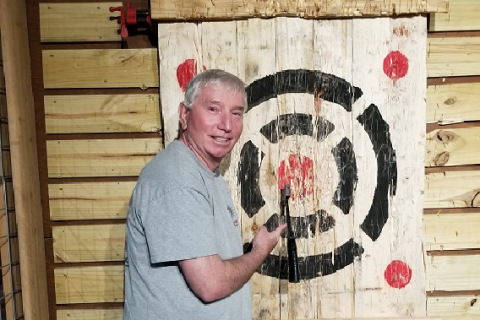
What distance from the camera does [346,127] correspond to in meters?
2.37

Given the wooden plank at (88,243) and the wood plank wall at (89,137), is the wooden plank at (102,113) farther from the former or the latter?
the wooden plank at (88,243)

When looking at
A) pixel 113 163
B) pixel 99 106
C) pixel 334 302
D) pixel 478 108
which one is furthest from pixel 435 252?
pixel 99 106

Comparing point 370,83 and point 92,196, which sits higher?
point 370,83

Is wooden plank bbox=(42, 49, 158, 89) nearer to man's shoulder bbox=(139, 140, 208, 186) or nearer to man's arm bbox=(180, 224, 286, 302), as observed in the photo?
man's shoulder bbox=(139, 140, 208, 186)

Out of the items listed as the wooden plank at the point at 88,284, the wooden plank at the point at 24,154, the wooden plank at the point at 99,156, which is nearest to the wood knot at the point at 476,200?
the wooden plank at the point at 99,156

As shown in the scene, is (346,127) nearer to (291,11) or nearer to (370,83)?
(370,83)

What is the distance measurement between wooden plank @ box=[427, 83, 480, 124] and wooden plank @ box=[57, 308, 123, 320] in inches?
81.3

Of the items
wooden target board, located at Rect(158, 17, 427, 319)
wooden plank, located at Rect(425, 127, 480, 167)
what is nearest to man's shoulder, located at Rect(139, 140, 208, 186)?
wooden target board, located at Rect(158, 17, 427, 319)

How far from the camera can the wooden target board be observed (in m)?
2.31

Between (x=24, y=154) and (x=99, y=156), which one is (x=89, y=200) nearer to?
(x=99, y=156)

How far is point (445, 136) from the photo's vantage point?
2.44m

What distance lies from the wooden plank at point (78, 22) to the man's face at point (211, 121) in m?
0.91

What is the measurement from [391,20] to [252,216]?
4.22ft

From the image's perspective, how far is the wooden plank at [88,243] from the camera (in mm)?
2432
